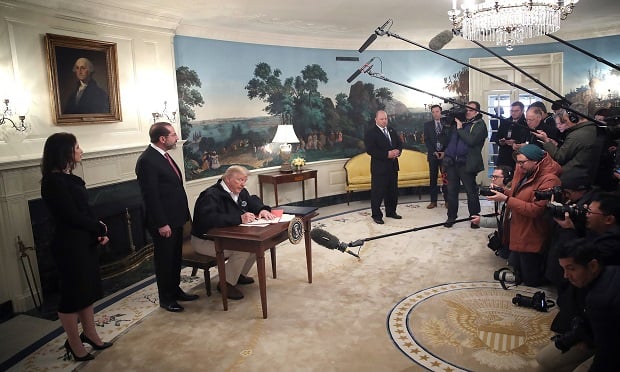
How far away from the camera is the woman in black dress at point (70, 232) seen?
10.3 feet

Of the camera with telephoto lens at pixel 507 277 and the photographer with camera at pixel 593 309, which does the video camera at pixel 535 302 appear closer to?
the camera with telephoto lens at pixel 507 277

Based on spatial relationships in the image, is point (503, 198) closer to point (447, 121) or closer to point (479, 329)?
point (479, 329)

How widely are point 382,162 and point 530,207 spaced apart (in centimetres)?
327

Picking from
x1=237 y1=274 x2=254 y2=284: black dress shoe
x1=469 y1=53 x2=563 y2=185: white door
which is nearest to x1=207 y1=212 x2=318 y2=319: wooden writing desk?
x1=237 y1=274 x2=254 y2=284: black dress shoe

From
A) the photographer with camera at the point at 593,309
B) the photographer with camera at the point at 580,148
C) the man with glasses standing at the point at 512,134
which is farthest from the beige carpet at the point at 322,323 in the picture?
the man with glasses standing at the point at 512,134

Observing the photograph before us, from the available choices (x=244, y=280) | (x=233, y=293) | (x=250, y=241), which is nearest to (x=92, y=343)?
(x=233, y=293)

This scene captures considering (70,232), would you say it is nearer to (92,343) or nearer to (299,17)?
(92,343)

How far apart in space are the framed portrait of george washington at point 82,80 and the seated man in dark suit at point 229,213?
185 cm

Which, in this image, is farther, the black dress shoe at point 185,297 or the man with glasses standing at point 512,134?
the man with glasses standing at point 512,134

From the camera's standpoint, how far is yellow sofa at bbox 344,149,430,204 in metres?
8.62

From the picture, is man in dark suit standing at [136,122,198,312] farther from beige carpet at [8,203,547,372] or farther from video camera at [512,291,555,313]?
video camera at [512,291,555,313]

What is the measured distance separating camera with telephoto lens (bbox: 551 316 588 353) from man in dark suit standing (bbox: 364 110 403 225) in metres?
4.47

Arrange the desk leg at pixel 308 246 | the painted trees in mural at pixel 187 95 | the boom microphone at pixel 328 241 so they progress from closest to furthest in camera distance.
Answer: the boom microphone at pixel 328 241, the desk leg at pixel 308 246, the painted trees in mural at pixel 187 95

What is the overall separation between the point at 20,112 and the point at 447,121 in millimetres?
5386
